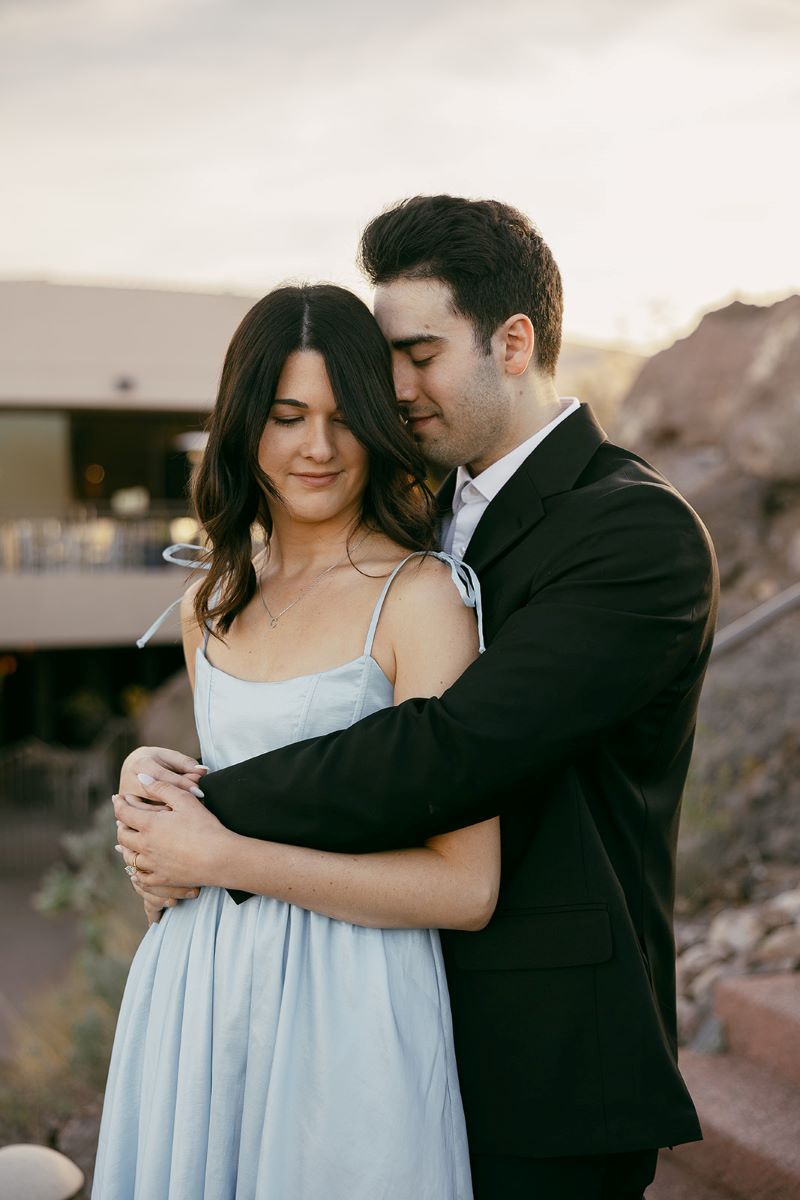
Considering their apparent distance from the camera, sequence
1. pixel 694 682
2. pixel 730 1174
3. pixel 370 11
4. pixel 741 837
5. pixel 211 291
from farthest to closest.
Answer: pixel 211 291, pixel 370 11, pixel 741 837, pixel 730 1174, pixel 694 682

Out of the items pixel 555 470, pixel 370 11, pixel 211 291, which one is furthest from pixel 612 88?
pixel 211 291

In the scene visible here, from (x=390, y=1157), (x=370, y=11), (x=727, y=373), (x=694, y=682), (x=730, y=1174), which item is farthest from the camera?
(x=727, y=373)

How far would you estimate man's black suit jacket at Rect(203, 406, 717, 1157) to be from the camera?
166 centimetres

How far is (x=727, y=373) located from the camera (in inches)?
358

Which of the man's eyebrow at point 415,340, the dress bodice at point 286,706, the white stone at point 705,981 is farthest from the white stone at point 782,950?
the man's eyebrow at point 415,340

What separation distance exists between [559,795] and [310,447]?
2.40 ft

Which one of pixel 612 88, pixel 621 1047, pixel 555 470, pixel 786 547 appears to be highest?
pixel 612 88

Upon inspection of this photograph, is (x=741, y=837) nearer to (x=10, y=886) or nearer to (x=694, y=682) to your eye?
(x=694, y=682)

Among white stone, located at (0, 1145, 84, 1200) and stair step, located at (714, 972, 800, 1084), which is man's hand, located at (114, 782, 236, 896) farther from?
stair step, located at (714, 972, 800, 1084)

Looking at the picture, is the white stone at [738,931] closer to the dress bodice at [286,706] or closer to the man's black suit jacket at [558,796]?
the man's black suit jacket at [558,796]

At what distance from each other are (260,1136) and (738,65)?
6.38 meters

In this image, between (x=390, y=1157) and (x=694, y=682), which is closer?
(x=390, y=1157)

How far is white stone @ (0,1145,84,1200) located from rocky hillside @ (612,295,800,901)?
3371 mm

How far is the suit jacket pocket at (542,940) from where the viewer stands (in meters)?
1.77
